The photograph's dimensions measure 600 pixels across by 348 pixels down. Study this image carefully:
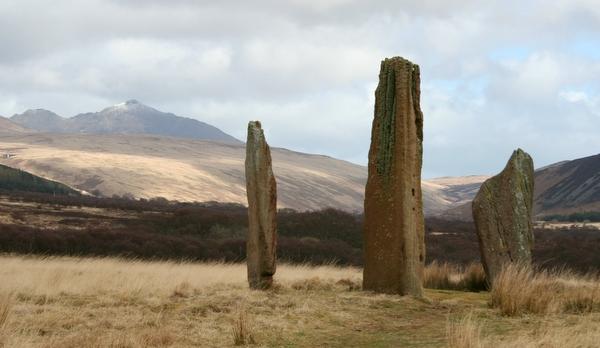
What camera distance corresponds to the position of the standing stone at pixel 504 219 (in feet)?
57.5

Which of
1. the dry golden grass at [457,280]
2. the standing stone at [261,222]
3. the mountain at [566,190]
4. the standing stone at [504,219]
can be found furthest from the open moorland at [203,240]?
the mountain at [566,190]

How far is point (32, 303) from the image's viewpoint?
12688 mm

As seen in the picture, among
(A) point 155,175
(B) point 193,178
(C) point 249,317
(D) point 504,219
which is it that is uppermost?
(A) point 155,175

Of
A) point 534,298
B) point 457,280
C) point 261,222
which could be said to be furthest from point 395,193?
point 457,280

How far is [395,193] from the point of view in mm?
15062

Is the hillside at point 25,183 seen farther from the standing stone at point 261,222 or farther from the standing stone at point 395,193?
A: the standing stone at point 395,193

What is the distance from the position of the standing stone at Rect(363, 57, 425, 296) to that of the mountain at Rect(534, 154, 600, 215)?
3439 inches

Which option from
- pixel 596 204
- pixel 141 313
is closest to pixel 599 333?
pixel 141 313

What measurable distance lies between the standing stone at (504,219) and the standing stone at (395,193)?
292 centimetres

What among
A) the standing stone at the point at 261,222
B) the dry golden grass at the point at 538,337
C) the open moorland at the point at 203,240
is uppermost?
the standing stone at the point at 261,222

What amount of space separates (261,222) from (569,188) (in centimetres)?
11293

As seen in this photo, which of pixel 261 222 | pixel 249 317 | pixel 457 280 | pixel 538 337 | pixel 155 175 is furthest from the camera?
pixel 155 175

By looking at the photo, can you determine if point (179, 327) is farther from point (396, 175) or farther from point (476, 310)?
point (396, 175)

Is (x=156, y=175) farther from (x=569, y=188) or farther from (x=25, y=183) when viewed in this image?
(x=569, y=188)
